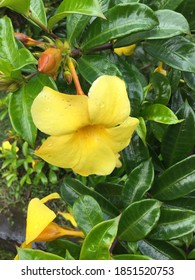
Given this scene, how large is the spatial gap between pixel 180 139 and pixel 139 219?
10.1 inches

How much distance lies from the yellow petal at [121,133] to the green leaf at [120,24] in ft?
0.68

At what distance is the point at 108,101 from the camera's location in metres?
0.86

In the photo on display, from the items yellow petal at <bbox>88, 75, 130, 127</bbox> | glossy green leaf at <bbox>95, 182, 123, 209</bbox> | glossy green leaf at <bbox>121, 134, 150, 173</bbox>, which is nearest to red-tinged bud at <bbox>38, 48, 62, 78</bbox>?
yellow petal at <bbox>88, 75, 130, 127</bbox>

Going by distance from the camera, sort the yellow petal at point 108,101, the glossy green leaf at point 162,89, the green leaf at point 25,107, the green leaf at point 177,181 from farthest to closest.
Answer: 1. the glossy green leaf at point 162,89
2. the green leaf at point 177,181
3. the green leaf at point 25,107
4. the yellow petal at point 108,101

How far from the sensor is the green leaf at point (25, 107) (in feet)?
3.09

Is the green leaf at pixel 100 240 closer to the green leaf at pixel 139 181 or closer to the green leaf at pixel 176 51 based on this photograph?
the green leaf at pixel 139 181

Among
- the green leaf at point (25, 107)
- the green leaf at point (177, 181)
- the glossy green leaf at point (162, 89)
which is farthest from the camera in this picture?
the glossy green leaf at point (162, 89)

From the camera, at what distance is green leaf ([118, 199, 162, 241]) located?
3.23ft

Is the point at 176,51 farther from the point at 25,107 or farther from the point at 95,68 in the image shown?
the point at 25,107

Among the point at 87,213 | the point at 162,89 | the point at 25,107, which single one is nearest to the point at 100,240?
the point at 87,213

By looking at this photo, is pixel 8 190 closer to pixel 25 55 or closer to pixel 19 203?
pixel 19 203

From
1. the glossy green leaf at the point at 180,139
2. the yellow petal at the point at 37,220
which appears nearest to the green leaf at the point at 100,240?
the yellow petal at the point at 37,220

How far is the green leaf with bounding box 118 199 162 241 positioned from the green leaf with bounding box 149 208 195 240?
0.08m
